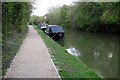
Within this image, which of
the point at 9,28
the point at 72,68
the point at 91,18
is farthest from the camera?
the point at 91,18

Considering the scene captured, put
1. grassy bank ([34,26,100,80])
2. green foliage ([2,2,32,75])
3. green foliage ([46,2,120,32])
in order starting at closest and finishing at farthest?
grassy bank ([34,26,100,80]) < green foliage ([2,2,32,75]) < green foliage ([46,2,120,32])

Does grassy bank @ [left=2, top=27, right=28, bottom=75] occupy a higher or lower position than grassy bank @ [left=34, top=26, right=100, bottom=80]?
higher

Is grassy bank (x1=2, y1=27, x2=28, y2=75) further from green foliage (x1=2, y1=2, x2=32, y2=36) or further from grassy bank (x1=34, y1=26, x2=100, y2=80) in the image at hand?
grassy bank (x1=34, y1=26, x2=100, y2=80)

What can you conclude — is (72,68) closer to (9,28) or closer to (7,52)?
(7,52)

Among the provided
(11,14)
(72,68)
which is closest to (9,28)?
(11,14)

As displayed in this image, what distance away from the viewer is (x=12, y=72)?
565 cm

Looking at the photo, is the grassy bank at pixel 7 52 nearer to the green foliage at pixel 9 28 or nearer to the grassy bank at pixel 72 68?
the green foliage at pixel 9 28

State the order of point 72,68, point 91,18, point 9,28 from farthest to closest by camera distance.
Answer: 1. point 91,18
2. point 9,28
3. point 72,68

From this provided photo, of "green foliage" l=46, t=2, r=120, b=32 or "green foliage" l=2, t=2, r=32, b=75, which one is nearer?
"green foliage" l=2, t=2, r=32, b=75

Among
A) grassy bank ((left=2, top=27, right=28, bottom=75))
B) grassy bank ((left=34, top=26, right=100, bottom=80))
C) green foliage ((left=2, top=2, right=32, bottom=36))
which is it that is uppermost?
green foliage ((left=2, top=2, right=32, bottom=36))

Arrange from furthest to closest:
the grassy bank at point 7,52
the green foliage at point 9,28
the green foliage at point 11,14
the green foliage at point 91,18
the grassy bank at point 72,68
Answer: the green foliage at point 91,18 < the green foliage at point 11,14 < the green foliage at point 9,28 < the grassy bank at point 7,52 < the grassy bank at point 72,68

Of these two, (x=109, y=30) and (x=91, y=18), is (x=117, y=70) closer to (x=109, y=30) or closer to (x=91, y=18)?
(x=91, y=18)

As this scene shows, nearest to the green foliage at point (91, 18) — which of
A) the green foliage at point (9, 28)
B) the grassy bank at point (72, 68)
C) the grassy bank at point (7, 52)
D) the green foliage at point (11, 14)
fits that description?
the green foliage at point (11, 14)

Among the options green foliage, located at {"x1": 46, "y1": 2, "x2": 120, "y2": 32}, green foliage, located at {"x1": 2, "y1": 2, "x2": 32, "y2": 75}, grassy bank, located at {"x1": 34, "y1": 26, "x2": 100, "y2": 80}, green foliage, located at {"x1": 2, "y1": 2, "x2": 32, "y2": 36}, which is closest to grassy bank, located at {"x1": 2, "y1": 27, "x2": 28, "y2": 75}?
green foliage, located at {"x1": 2, "y1": 2, "x2": 32, "y2": 75}
